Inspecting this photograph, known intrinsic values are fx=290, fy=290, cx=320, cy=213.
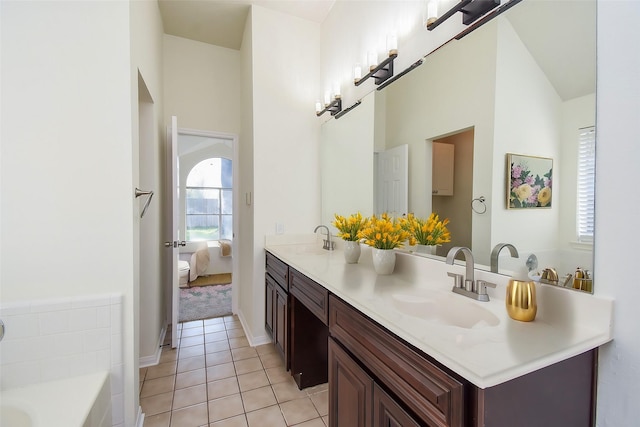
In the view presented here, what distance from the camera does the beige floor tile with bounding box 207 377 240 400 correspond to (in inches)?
78.0

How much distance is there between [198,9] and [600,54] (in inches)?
118

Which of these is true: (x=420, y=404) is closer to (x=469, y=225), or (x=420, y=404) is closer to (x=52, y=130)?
(x=469, y=225)

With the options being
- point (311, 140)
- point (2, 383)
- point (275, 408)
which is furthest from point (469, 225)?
point (2, 383)

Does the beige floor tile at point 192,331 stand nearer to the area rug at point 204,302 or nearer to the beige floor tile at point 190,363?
the area rug at point 204,302

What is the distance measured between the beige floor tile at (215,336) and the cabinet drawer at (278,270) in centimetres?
89

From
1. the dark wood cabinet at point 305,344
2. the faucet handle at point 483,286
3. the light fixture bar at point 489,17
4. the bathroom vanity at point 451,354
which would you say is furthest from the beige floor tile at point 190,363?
the light fixture bar at point 489,17

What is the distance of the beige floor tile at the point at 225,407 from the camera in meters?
1.78

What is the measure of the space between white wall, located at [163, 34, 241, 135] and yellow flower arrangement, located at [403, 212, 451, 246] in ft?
8.09

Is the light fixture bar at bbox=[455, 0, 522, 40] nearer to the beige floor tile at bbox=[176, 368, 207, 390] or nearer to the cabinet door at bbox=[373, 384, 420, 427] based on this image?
the cabinet door at bbox=[373, 384, 420, 427]

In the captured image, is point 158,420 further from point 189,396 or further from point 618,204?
point 618,204

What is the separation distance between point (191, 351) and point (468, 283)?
2397 mm

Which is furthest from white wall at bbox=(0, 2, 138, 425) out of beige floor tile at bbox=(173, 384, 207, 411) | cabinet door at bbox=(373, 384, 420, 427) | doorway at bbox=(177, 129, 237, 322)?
doorway at bbox=(177, 129, 237, 322)

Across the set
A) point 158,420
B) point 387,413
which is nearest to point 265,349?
point 158,420

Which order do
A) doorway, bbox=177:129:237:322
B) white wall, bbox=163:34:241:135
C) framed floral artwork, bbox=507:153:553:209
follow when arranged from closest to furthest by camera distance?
1. framed floral artwork, bbox=507:153:553:209
2. white wall, bbox=163:34:241:135
3. doorway, bbox=177:129:237:322
